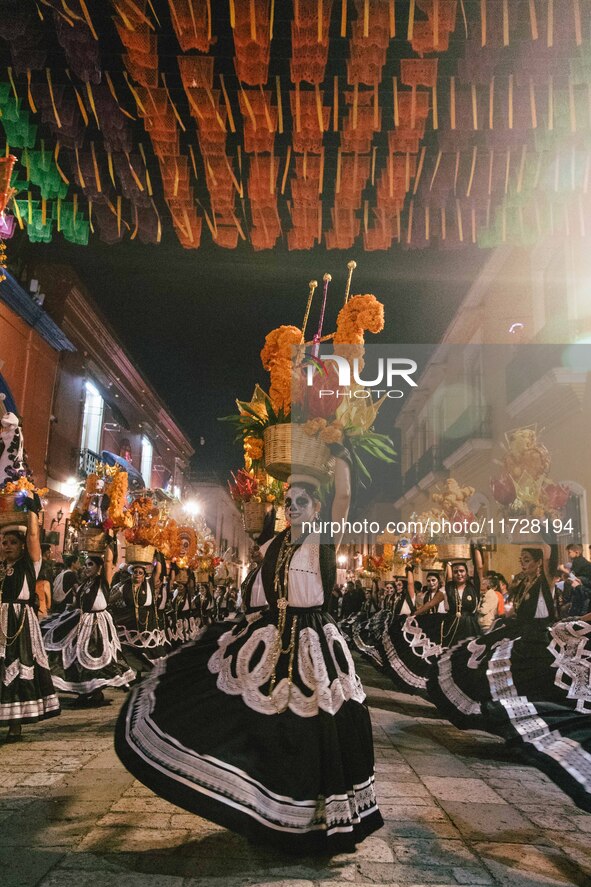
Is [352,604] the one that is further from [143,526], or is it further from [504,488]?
[143,526]

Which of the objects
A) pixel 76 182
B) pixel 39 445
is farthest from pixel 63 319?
pixel 76 182

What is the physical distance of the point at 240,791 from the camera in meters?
3.32

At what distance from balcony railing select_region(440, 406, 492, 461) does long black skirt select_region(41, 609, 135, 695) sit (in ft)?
47.2

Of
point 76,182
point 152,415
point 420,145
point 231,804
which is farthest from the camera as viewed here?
point 152,415

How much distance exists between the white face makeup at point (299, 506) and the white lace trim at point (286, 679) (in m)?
0.64

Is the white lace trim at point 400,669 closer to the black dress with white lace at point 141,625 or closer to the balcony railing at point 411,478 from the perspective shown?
the black dress with white lace at point 141,625

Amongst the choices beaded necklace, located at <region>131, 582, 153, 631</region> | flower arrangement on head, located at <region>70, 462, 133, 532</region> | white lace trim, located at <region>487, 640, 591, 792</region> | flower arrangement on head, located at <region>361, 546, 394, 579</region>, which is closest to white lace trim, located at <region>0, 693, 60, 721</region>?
flower arrangement on head, located at <region>70, 462, 133, 532</region>

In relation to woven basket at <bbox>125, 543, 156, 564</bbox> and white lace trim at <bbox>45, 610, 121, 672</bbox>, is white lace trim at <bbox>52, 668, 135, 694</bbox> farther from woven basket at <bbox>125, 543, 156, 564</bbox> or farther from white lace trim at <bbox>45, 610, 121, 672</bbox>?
woven basket at <bbox>125, 543, 156, 564</bbox>

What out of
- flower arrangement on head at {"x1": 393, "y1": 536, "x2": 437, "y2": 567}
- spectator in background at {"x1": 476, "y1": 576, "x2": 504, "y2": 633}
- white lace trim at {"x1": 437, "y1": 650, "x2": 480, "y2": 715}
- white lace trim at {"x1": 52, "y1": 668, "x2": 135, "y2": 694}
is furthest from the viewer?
flower arrangement on head at {"x1": 393, "y1": 536, "x2": 437, "y2": 567}

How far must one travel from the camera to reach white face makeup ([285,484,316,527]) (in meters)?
4.29

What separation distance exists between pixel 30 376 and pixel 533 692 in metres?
16.8

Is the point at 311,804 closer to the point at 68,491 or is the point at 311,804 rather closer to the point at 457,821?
the point at 457,821

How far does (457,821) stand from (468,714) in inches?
105

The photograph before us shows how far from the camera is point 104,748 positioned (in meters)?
6.14
